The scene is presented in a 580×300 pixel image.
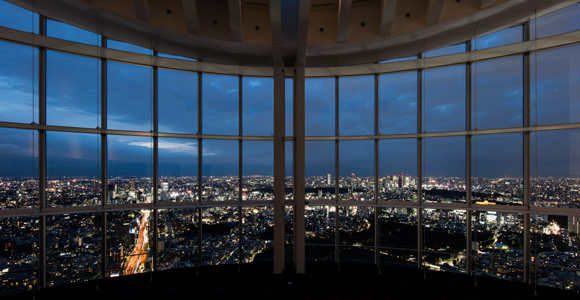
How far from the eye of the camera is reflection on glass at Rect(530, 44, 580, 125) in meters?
5.54

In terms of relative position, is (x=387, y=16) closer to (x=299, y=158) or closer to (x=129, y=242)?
(x=299, y=158)

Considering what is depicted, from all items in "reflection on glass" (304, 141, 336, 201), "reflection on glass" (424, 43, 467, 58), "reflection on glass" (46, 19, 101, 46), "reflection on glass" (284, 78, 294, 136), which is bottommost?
"reflection on glass" (304, 141, 336, 201)

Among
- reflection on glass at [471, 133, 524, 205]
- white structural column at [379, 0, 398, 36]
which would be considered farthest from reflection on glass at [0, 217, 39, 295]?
reflection on glass at [471, 133, 524, 205]

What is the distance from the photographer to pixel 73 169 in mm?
6160

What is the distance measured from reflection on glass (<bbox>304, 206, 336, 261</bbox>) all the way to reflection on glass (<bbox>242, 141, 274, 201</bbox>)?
4.67 feet

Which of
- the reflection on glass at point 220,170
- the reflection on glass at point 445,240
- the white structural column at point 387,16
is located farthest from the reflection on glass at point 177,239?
the white structural column at point 387,16

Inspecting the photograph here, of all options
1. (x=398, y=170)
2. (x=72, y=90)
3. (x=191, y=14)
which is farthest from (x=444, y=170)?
(x=72, y=90)

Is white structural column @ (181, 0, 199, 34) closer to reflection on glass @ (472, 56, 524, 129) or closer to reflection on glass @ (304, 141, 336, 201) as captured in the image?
reflection on glass @ (304, 141, 336, 201)

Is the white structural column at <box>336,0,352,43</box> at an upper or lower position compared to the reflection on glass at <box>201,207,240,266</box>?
upper

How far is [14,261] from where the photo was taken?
5309 mm

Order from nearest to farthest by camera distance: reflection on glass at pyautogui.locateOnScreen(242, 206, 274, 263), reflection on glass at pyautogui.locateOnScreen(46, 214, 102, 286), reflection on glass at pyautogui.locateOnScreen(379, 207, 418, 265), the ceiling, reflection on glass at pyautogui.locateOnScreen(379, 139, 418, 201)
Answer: the ceiling, reflection on glass at pyautogui.locateOnScreen(46, 214, 102, 286), reflection on glass at pyautogui.locateOnScreen(379, 207, 418, 265), reflection on glass at pyautogui.locateOnScreen(379, 139, 418, 201), reflection on glass at pyautogui.locateOnScreen(242, 206, 274, 263)

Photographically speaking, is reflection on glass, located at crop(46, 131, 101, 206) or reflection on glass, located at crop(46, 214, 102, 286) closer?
reflection on glass, located at crop(46, 214, 102, 286)

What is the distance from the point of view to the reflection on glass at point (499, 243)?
5891mm

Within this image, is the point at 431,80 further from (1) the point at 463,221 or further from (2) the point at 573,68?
(1) the point at 463,221
